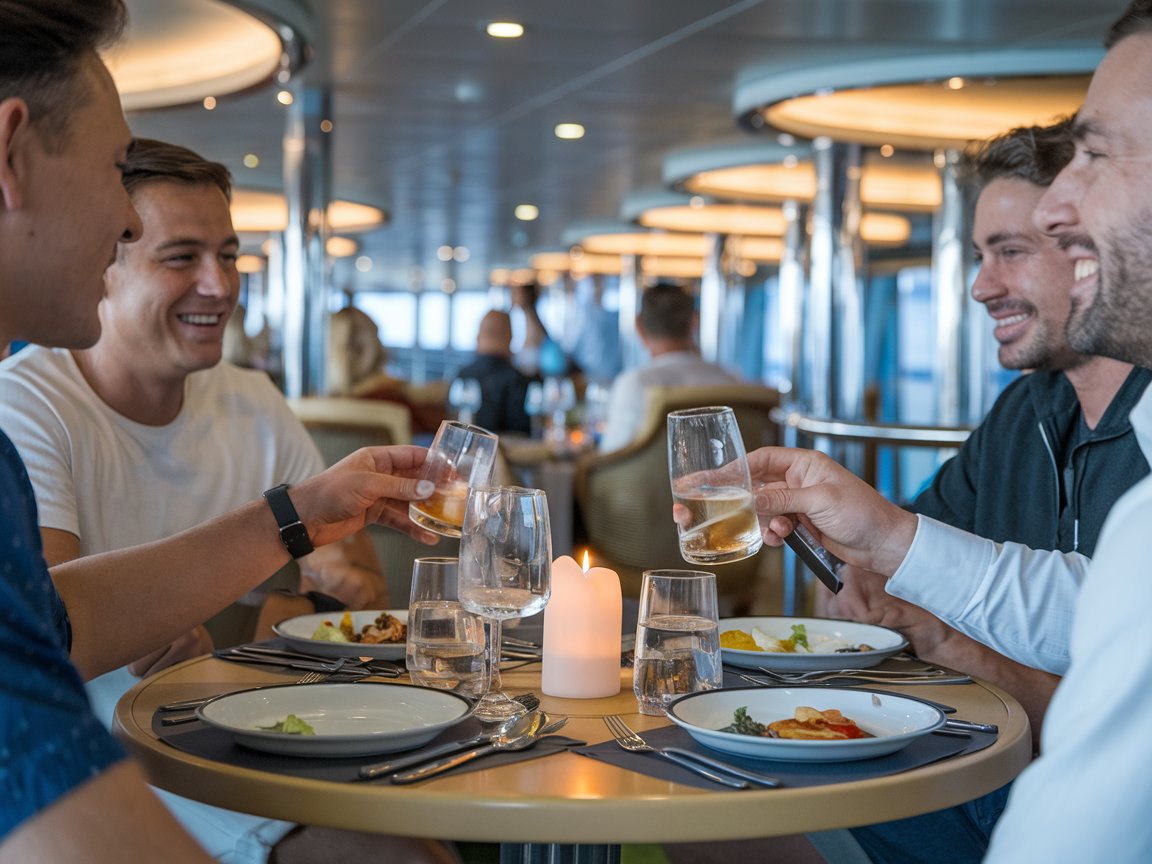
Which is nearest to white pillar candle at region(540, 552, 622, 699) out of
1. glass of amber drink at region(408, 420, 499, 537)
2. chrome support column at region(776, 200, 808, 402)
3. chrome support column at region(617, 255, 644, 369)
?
glass of amber drink at region(408, 420, 499, 537)

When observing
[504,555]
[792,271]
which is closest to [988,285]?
[504,555]

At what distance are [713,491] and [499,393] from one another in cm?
589

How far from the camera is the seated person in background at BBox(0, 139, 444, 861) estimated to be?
83.7 inches

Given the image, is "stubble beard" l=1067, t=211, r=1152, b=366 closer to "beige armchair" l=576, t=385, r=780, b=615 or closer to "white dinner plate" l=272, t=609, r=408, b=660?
"white dinner plate" l=272, t=609, r=408, b=660

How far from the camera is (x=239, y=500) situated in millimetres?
2426

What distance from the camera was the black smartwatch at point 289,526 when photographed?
5.96 ft

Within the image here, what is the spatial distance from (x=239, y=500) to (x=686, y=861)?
106 centimetres

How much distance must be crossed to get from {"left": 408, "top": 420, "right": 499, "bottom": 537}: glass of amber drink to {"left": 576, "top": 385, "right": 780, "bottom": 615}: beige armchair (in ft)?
10.9

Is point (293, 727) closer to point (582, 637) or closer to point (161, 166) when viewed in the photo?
point (582, 637)

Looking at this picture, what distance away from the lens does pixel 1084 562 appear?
74.6 inches

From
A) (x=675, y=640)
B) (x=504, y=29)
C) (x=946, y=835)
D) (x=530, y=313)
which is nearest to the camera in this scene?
(x=675, y=640)

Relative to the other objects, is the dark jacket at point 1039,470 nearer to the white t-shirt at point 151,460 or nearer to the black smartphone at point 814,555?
the black smartphone at point 814,555

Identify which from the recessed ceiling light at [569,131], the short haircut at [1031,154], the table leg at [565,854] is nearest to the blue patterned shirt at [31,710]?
the table leg at [565,854]

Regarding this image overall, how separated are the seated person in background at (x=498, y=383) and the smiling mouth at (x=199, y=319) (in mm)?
4882
